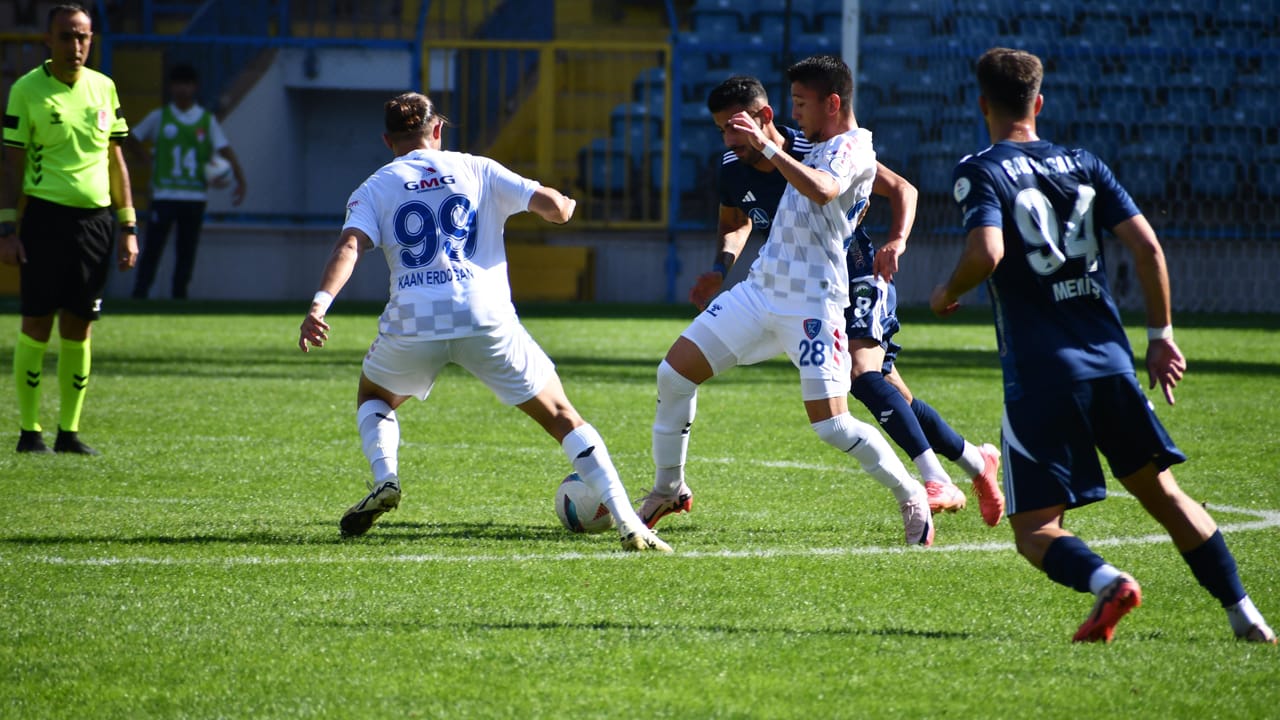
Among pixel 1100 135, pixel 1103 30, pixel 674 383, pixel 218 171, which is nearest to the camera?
pixel 674 383

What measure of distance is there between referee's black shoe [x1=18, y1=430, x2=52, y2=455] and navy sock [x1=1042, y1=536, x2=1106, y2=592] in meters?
5.37

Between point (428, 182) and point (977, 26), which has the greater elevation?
point (977, 26)

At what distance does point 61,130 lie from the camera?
Answer: 774cm

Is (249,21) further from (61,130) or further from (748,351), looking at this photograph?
(748,351)

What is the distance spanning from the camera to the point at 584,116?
21500 millimetres

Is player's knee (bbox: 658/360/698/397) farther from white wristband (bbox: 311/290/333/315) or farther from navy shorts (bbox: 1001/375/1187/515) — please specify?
navy shorts (bbox: 1001/375/1187/515)

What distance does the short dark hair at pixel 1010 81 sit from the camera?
410cm

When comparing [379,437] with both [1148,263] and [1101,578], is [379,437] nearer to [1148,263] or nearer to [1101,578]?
[1101,578]

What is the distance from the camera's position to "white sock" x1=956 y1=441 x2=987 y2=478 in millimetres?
6145

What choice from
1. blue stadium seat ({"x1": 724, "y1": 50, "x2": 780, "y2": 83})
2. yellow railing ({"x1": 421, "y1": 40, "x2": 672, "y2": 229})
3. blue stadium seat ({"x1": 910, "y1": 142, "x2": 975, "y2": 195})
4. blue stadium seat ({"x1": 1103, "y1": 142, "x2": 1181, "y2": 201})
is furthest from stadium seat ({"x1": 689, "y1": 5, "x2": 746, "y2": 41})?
blue stadium seat ({"x1": 1103, "y1": 142, "x2": 1181, "y2": 201})

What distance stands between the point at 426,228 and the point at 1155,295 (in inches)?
99.2

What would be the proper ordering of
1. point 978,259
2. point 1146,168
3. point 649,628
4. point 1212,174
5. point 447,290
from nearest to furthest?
point 978,259, point 649,628, point 447,290, point 1212,174, point 1146,168

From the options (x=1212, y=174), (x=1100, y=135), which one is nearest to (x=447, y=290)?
(x=1100, y=135)

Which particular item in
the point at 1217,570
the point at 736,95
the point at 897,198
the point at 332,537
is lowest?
the point at 332,537
